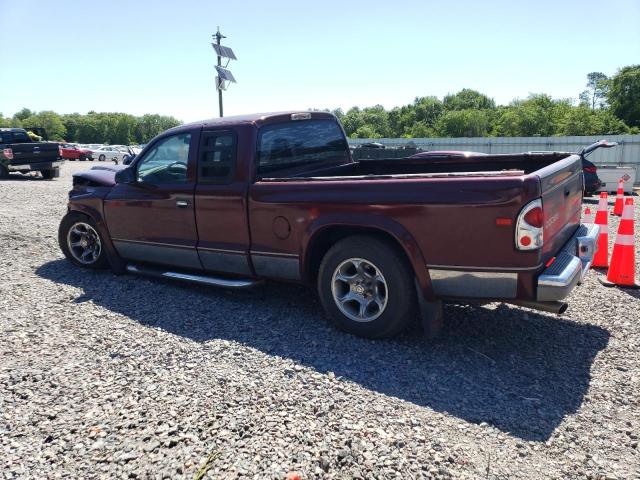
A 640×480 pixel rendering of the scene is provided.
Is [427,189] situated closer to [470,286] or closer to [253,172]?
[470,286]

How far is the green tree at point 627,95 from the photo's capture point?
54.9 m

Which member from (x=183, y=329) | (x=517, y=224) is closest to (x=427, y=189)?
(x=517, y=224)

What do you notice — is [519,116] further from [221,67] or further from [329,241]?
[329,241]

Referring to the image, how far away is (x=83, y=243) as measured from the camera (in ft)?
20.9

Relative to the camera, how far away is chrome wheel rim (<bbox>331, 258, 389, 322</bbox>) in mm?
4027

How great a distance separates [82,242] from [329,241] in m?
3.62

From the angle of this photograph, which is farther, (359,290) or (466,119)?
(466,119)

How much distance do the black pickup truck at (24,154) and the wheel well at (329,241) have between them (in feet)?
60.2

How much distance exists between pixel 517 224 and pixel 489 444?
1379 mm

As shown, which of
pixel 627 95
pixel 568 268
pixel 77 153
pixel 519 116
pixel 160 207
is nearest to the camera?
pixel 568 268

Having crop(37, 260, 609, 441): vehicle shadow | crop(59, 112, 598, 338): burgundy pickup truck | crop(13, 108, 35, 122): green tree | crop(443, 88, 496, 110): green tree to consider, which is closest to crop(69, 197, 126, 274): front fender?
crop(59, 112, 598, 338): burgundy pickup truck

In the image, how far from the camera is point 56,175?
67.7ft

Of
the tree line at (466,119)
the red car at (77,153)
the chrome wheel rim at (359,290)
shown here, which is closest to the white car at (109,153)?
the red car at (77,153)

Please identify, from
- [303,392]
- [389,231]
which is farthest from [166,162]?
[303,392]
